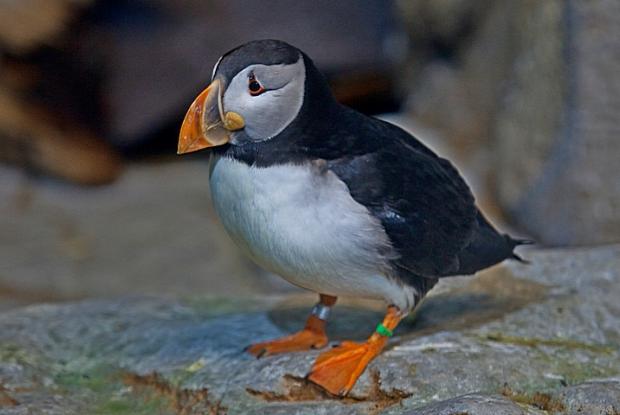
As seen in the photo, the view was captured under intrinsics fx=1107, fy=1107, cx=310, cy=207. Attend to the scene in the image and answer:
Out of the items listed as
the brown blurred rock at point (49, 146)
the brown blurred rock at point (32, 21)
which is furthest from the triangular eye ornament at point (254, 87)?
the brown blurred rock at point (49, 146)

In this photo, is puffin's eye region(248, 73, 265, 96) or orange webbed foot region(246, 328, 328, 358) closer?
puffin's eye region(248, 73, 265, 96)

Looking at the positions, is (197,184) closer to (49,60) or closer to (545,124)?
(49,60)

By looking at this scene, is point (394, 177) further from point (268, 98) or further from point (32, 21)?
point (32, 21)

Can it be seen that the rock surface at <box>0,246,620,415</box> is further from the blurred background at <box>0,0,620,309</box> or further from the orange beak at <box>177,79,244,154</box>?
the blurred background at <box>0,0,620,309</box>

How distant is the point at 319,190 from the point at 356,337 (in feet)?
3.03

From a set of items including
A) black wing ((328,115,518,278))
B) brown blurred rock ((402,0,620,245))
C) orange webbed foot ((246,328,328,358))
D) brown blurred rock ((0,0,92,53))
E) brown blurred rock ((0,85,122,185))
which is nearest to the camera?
black wing ((328,115,518,278))

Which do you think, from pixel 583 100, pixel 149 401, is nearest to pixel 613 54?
pixel 583 100

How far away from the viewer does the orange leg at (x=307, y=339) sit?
367 cm

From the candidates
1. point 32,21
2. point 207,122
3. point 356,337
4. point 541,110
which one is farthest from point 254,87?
point 32,21

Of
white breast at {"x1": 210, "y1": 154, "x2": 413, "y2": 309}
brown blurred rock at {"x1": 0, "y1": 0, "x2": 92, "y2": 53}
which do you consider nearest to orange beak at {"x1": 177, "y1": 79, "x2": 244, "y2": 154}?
white breast at {"x1": 210, "y1": 154, "x2": 413, "y2": 309}

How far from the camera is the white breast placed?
125 inches

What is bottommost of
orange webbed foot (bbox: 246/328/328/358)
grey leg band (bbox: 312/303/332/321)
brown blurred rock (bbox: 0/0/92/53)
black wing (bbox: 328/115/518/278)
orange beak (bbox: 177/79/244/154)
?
orange webbed foot (bbox: 246/328/328/358)

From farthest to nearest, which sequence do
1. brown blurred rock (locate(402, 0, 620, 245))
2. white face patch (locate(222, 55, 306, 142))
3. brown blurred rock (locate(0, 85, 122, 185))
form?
brown blurred rock (locate(0, 85, 122, 185))
brown blurred rock (locate(402, 0, 620, 245))
white face patch (locate(222, 55, 306, 142))

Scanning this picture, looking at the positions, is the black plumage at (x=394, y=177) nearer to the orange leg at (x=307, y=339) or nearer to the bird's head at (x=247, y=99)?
the bird's head at (x=247, y=99)
